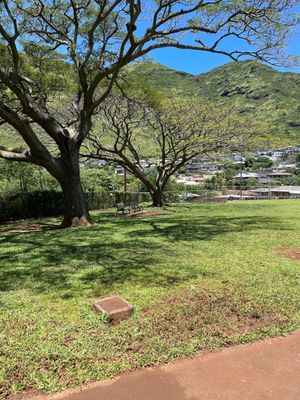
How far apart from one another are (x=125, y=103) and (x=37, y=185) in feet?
25.5

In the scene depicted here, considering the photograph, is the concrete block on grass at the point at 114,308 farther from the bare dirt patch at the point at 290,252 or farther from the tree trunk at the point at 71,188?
the tree trunk at the point at 71,188

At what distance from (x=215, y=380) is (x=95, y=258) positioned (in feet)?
14.3

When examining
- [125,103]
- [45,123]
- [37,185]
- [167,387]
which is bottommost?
[167,387]

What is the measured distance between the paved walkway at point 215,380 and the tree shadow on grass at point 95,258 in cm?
198

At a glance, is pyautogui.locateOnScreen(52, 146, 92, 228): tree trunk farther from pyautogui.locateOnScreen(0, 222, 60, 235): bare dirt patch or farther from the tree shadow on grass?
the tree shadow on grass

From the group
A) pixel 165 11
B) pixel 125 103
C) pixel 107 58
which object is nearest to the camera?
pixel 165 11

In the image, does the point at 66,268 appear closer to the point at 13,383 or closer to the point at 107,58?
the point at 13,383

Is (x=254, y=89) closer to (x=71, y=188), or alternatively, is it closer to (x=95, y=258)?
(x=71, y=188)

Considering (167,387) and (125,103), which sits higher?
(125,103)

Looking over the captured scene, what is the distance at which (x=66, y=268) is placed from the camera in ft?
20.2

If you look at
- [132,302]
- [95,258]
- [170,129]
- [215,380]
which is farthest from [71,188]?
[170,129]

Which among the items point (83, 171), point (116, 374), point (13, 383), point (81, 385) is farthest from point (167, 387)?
point (83, 171)

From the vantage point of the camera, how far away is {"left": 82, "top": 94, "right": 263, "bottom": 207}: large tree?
66.3 feet

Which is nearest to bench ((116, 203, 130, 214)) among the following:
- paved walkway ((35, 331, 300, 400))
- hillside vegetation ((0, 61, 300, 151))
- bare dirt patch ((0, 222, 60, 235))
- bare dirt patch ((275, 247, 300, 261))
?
bare dirt patch ((0, 222, 60, 235))
